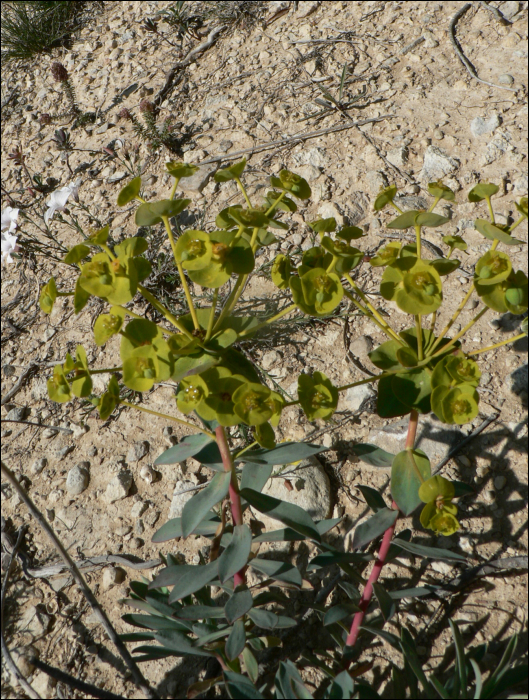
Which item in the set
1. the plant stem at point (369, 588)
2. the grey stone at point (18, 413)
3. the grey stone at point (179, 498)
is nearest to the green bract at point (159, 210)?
the plant stem at point (369, 588)

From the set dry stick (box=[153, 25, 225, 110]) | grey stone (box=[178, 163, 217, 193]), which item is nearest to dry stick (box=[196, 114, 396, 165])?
grey stone (box=[178, 163, 217, 193])

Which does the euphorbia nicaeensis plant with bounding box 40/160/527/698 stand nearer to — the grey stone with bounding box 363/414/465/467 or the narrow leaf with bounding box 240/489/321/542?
the narrow leaf with bounding box 240/489/321/542

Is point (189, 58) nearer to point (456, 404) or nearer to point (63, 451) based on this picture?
point (63, 451)

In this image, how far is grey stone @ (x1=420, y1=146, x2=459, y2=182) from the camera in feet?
9.83

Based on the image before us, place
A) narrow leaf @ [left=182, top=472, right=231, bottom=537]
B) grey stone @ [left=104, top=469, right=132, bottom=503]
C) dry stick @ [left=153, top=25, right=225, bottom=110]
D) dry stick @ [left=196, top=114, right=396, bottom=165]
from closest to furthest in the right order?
narrow leaf @ [left=182, top=472, right=231, bottom=537] < grey stone @ [left=104, top=469, right=132, bottom=503] < dry stick @ [left=196, top=114, right=396, bottom=165] < dry stick @ [left=153, top=25, right=225, bottom=110]

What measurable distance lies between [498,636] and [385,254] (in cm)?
141

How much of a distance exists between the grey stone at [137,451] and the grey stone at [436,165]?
6.79 ft

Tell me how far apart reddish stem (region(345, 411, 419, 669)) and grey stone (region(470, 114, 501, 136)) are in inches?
86.7

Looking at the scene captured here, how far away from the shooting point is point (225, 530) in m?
1.88

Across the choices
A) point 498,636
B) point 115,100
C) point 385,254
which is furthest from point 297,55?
point 498,636

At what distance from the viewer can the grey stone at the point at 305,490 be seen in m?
2.21

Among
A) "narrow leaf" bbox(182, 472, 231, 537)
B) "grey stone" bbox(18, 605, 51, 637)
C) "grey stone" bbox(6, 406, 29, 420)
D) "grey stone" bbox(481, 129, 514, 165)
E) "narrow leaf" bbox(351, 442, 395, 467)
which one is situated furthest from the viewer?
"grey stone" bbox(481, 129, 514, 165)

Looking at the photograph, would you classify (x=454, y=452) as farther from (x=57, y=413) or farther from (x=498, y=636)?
(x=57, y=413)

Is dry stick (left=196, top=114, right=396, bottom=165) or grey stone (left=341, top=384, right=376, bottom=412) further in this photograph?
dry stick (left=196, top=114, right=396, bottom=165)
